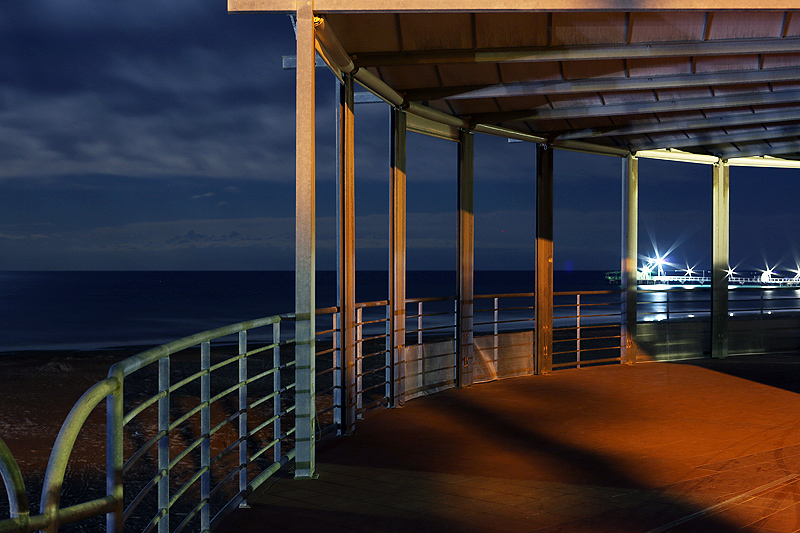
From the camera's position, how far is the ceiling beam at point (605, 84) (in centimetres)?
455

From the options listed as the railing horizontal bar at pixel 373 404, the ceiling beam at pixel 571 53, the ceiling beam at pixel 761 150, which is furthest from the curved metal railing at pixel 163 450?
the ceiling beam at pixel 761 150

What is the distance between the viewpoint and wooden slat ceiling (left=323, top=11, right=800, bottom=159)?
3.82 metres

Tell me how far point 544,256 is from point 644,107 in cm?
208

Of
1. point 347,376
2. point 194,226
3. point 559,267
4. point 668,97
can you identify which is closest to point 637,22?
point 668,97

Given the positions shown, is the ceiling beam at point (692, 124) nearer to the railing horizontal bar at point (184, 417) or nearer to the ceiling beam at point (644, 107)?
the ceiling beam at point (644, 107)

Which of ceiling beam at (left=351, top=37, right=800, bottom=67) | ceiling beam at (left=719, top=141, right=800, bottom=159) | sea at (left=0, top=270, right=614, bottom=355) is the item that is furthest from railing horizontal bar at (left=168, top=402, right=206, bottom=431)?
sea at (left=0, top=270, right=614, bottom=355)

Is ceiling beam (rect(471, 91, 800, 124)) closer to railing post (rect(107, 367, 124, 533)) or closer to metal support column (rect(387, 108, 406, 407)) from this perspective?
metal support column (rect(387, 108, 406, 407))

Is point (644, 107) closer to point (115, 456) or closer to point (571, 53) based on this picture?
point (571, 53)

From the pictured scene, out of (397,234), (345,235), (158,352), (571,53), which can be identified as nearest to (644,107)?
(571,53)

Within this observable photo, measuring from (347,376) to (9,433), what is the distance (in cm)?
412

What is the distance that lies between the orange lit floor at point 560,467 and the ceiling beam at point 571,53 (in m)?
2.35

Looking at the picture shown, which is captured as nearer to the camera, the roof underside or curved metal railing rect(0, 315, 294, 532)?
curved metal railing rect(0, 315, 294, 532)

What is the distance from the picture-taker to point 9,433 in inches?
252

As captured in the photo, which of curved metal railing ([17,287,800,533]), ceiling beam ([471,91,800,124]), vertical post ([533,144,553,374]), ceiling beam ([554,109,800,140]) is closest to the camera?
curved metal railing ([17,287,800,533])
